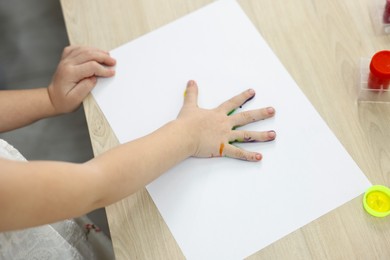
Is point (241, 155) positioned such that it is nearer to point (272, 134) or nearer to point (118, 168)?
point (272, 134)

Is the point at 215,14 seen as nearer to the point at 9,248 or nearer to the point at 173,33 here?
the point at 173,33

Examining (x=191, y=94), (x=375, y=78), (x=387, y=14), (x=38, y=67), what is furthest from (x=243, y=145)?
(x=38, y=67)

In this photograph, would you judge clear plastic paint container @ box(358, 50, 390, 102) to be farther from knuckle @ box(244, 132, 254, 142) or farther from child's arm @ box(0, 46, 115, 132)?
child's arm @ box(0, 46, 115, 132)

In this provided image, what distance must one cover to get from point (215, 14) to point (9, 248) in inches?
20.8

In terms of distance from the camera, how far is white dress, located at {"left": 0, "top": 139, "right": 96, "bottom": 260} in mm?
750

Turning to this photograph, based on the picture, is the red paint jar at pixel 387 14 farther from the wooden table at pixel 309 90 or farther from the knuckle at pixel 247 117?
the knuckle at pixel 247 117

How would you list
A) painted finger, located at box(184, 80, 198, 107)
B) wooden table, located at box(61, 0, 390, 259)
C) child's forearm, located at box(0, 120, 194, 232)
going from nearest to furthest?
1. child's forearm, located at box(0, 120, 194, 232)
2. wooden table, located at box(61, 0, 390, 259)
3. painted finger, located at box(184, 80, 198, 107)

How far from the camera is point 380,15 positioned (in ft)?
2.57

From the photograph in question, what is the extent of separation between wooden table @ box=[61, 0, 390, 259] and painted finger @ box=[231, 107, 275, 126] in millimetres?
73

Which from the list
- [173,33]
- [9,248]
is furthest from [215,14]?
[9,248]

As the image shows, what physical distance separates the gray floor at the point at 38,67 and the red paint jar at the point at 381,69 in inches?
32.8

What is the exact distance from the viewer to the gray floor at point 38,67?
1.38 metres

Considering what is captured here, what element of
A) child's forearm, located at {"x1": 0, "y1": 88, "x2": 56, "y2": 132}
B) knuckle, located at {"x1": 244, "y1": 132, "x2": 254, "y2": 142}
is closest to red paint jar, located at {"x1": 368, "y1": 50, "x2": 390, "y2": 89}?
knuckle, located at {"x1": 244, "y1": 132, "x2": 254, "y2": 142}

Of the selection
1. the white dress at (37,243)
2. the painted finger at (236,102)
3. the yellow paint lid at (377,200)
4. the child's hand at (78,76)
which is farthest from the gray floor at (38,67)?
the yellow paint lid at (377,200)
